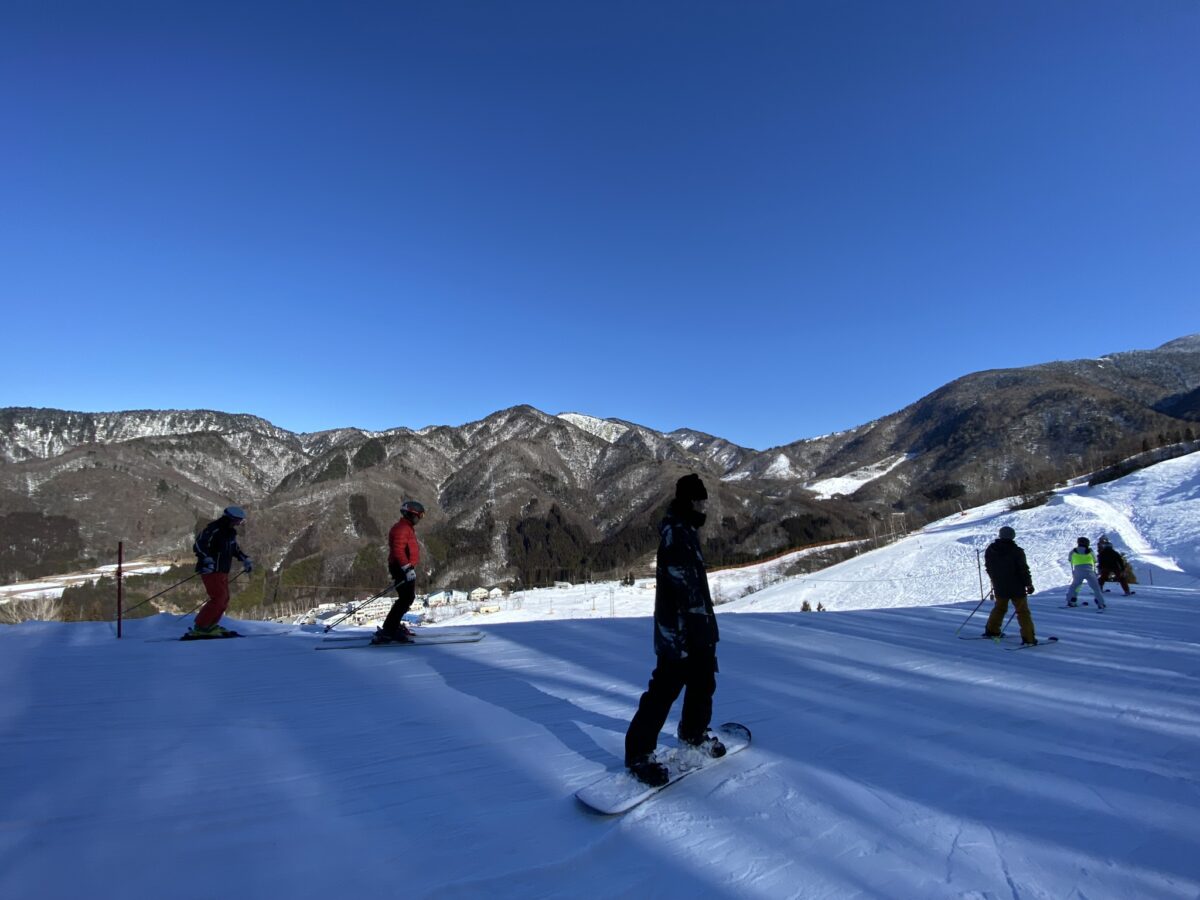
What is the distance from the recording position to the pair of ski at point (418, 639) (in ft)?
28.1

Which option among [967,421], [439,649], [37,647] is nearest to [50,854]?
[439,649]

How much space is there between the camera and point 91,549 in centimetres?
13175

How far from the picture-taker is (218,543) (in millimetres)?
8422

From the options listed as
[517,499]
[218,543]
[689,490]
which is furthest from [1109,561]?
[517,499]

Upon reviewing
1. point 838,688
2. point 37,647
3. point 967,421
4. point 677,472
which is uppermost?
point 967,421

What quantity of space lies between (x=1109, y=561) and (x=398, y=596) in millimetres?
17097

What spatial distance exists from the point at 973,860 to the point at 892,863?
1.21 ft

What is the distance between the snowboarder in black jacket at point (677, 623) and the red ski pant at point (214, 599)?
7.25m

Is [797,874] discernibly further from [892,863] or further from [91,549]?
[91,549]

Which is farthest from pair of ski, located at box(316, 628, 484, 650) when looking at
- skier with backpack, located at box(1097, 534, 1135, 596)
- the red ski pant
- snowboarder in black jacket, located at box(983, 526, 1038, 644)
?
skier with backpack, located at box(1097, 534, 1135, 596)

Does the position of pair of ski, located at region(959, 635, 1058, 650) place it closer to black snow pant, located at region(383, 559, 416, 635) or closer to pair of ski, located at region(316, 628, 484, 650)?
pair of ski, located at region(316, 628, 484, 650)

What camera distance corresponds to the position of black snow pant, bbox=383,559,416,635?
7871 millimetres

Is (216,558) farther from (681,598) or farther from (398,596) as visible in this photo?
(681,598)

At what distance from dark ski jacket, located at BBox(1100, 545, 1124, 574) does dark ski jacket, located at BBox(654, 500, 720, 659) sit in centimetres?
1698
